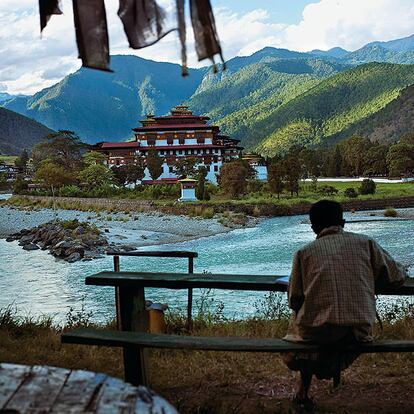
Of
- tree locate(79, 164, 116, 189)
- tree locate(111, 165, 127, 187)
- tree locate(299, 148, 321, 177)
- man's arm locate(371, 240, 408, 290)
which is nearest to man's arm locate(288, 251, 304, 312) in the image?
man's arm locate(371, 240, 408, 290)

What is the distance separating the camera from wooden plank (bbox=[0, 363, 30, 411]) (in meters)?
1.32

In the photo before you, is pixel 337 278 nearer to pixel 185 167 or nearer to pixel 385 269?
pixel 385 269

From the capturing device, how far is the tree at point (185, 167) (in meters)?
44.9

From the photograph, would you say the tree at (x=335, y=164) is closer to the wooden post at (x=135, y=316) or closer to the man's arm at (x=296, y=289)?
the wooden post at (x=135, y=316)

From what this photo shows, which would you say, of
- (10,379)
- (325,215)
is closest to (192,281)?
(325,215)

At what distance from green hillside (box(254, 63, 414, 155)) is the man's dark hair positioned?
3378 inches

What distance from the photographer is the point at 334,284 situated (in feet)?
8.06

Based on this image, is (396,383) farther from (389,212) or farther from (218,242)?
(389,212)

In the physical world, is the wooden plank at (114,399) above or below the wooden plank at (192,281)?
above

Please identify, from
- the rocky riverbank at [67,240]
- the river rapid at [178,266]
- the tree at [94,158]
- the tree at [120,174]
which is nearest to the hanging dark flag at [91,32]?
the river rapid at [178,266]

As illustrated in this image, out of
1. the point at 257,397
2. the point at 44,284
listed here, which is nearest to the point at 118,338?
the point at 257,397

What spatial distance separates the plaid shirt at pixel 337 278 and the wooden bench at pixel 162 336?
0.44 ft

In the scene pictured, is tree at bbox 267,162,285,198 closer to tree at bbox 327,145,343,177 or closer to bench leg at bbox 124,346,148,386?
tree at bbox 327,145,343,177

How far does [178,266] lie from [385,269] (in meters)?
13.0
